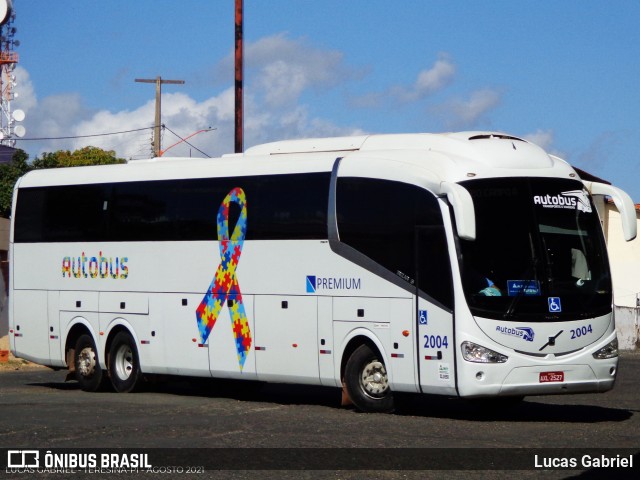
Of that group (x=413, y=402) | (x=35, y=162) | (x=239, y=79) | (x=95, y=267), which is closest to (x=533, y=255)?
(x=413, y=402)

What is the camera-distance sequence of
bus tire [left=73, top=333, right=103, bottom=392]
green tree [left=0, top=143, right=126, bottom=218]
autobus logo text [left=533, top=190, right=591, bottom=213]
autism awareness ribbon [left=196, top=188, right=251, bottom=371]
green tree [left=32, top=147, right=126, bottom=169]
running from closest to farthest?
autobus logo text [left=533, top=190, right=591, bottom=213] < autism awareness ribbon [left=196, top=188, right=251, bottom=371] < bus tire [left=73, top=333, right=103, bottom=392] < green tree [left=0, top=143, right=126, bottom=218] < green tree [left=32, top=147, right=126, bottom=169]

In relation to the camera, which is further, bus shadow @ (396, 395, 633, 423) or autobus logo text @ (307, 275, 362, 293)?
autobus logo text @ (307, 275, 362, 293)

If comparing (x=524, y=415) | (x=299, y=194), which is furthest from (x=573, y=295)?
(x=299, y=194)

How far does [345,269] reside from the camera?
17.1 m

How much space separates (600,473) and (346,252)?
6.81 metres

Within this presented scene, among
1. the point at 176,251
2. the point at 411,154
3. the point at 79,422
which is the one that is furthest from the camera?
the point at 176,251

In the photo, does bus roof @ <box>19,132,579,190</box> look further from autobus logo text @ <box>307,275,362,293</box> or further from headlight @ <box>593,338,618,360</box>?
headlight @ <box>593,338,618,360</box>

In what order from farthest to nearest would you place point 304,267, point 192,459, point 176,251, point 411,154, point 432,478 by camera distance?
1. point 176,251
2. point 304,267
3. point 411,154
4. point 192,459
5. point 432,478

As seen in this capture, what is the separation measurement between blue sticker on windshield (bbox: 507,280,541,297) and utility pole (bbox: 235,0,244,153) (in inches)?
552

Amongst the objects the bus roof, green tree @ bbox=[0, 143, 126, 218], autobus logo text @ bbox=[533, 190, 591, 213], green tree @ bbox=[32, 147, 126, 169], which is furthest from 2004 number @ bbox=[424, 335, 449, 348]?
green tree @ bbox=[32, 147, 126, 169]

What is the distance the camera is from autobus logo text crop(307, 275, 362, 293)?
55.7 ft

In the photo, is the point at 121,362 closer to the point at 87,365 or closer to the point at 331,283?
the point at 87,365

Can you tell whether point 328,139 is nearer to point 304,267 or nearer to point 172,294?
point 304,267

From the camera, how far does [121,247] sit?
20.6 meters
